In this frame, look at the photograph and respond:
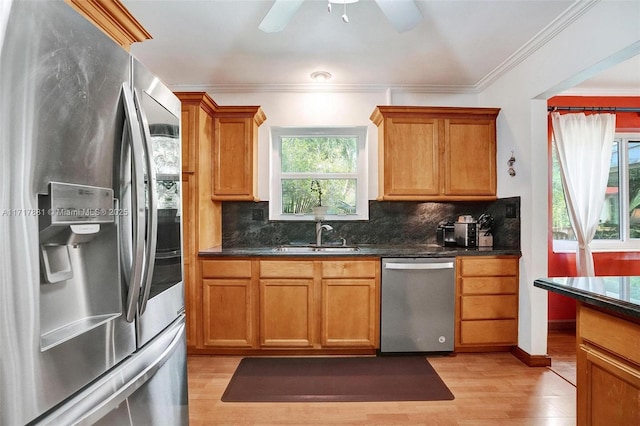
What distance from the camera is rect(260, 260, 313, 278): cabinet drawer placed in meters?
2.86

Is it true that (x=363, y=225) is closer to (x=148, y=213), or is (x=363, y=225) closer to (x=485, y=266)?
(x=485, y=266)

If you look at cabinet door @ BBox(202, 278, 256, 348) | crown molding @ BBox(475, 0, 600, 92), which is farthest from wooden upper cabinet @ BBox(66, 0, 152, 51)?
crown molding @ BBox(475, 0, 600, 92)

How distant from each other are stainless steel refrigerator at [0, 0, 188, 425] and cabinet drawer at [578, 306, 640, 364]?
1510 millimetres

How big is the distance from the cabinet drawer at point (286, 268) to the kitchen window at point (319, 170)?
791 millimetres

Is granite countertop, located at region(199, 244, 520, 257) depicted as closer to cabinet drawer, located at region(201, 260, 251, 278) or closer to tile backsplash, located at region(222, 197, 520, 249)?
cabinet drawer, located at region(201, 260, 251, 278)

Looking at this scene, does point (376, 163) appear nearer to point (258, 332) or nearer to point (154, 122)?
point (258, 332)

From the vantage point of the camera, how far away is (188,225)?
9.23ft

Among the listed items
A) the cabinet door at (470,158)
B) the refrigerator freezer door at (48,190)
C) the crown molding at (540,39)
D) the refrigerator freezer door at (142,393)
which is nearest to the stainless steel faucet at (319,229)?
the cabinet door at (470,158)

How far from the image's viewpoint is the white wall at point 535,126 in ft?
7.21

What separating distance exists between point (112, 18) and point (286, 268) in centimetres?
205

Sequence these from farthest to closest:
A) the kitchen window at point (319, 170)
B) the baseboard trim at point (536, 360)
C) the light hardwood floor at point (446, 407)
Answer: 1. the kitchen window at point (319, 170)
2. the baseboard trim at point (536, 360)
3. the light hardwood floor at point (446, 407)

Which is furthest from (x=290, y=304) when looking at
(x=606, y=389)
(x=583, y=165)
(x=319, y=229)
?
(x=583, y=165)

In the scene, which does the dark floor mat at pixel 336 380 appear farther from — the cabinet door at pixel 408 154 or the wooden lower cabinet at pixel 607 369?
the cabinet door at pixel 408 154

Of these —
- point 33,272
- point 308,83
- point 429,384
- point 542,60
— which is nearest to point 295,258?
point 429,384
